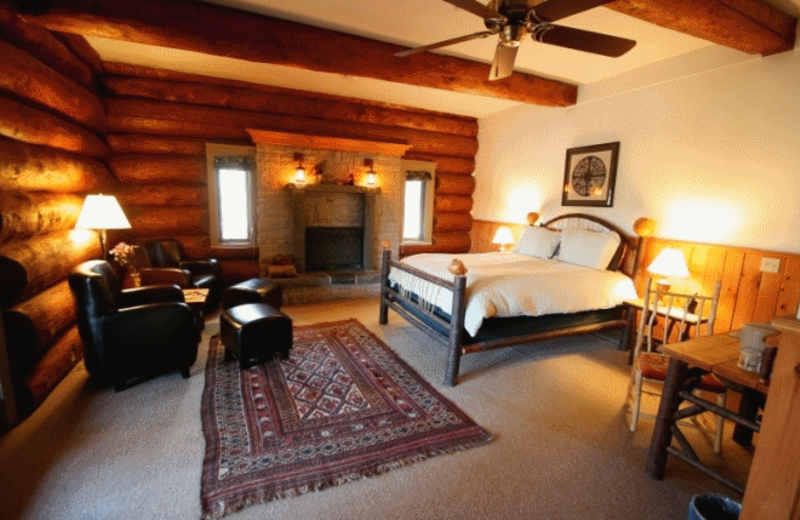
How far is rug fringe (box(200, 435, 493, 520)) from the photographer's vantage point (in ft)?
5.88

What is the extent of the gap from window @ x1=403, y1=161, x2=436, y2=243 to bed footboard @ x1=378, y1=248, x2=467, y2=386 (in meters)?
2.46

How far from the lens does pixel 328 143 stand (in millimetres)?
5562

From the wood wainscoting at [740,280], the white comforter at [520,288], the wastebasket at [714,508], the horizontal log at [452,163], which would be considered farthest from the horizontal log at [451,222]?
the wastebasket at [714,508]

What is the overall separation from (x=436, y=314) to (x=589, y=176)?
284 cm

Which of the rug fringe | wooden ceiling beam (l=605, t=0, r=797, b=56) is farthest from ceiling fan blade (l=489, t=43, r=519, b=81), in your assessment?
the rug fringe

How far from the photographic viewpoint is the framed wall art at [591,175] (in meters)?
4.44

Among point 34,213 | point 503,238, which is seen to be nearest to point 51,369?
point 34,213

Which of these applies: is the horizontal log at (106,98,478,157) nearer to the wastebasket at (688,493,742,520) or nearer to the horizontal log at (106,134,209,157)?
the horizontal log at (106,134,209,157)

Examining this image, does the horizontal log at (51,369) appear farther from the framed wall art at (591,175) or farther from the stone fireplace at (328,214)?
the framed wall art at (591,175)

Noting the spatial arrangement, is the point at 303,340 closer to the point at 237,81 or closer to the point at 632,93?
the point at 237,81

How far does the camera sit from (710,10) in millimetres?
2498

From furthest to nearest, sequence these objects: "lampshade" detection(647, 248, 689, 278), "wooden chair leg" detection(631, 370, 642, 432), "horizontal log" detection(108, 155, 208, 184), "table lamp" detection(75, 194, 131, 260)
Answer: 1. "horizontal log" detection(108, 155, 208, 184)
2. "lampshade" detection(647, 248, 689, 278)
3. "table lamp" detection(75, 194, 131, 260)
4. "wooden chair leg" detection(631, 370, 642, 432)

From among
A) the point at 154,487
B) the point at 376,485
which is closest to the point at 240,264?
the point at 154,487

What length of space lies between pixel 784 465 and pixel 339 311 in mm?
4240
